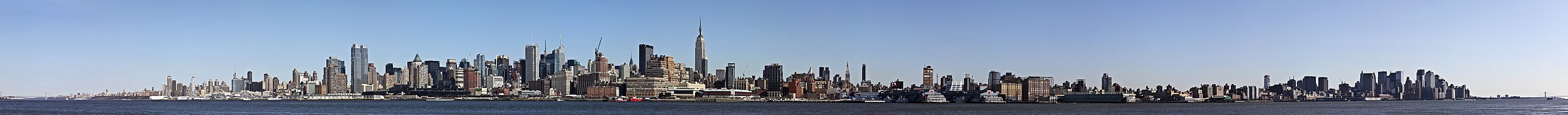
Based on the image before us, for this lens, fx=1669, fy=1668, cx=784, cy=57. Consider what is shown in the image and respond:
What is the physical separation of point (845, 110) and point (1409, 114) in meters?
52.0

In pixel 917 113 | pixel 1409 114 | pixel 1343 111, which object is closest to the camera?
pixel 917 113

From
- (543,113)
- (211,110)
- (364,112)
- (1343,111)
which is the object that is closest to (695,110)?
(543,113)

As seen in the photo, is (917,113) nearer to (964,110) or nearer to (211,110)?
(964,110)

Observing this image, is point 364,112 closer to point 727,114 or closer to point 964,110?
point 727,114

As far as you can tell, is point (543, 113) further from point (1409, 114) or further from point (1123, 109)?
point (1409, 114)

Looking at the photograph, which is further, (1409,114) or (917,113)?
(1409,114)

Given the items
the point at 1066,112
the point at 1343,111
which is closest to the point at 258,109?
the point at 1066,112

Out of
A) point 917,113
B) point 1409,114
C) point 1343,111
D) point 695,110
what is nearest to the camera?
point 917,113

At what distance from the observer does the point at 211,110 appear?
16075cm

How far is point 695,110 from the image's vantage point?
178m

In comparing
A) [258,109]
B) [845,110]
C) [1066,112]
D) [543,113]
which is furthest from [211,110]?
[1066,112]

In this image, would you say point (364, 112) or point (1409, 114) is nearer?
point (1409, 114)

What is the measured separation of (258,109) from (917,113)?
66999 mm

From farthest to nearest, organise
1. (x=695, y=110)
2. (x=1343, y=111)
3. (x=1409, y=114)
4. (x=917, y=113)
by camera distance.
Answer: (x=695, y=110)
(x=1343, y=111)
(x=1409, y=114)
(x=917, y=113)
